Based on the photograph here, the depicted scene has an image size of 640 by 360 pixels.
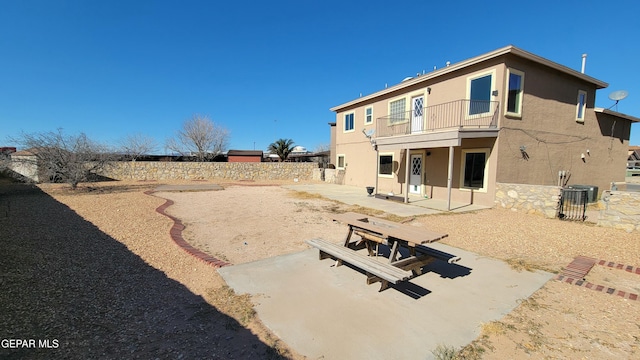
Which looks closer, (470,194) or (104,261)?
(104,261)

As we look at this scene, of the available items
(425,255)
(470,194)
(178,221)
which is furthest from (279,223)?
(470,194)

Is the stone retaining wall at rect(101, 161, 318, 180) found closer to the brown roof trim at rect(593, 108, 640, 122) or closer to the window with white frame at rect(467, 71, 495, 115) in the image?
the window with white frame at rect(467, 71, 495, 115)

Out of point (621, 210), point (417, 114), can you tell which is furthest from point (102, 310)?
point (417, 114)

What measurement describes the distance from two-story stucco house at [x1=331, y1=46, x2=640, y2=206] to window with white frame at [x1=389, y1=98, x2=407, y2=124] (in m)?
0.06

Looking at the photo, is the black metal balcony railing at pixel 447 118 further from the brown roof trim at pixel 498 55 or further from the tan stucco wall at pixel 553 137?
the brown roof trim at pixel 498 55

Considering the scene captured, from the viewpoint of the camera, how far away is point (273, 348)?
2.44 m

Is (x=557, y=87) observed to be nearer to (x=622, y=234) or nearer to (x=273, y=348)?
(x=622, y=234)

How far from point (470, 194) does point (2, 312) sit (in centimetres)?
1289

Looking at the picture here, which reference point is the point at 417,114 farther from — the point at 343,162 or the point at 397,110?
the point at 343,162

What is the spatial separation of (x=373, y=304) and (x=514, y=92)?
11222 mm

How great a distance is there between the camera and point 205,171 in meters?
24.1

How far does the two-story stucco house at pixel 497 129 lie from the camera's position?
10.2 m

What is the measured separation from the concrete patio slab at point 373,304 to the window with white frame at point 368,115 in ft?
44.3

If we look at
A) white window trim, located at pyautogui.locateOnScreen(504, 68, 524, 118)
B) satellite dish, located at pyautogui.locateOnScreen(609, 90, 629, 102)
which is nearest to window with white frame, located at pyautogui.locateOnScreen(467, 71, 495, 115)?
white window trim, located at pyautogui.locateOnScreen(504, 68, 524, 118)
